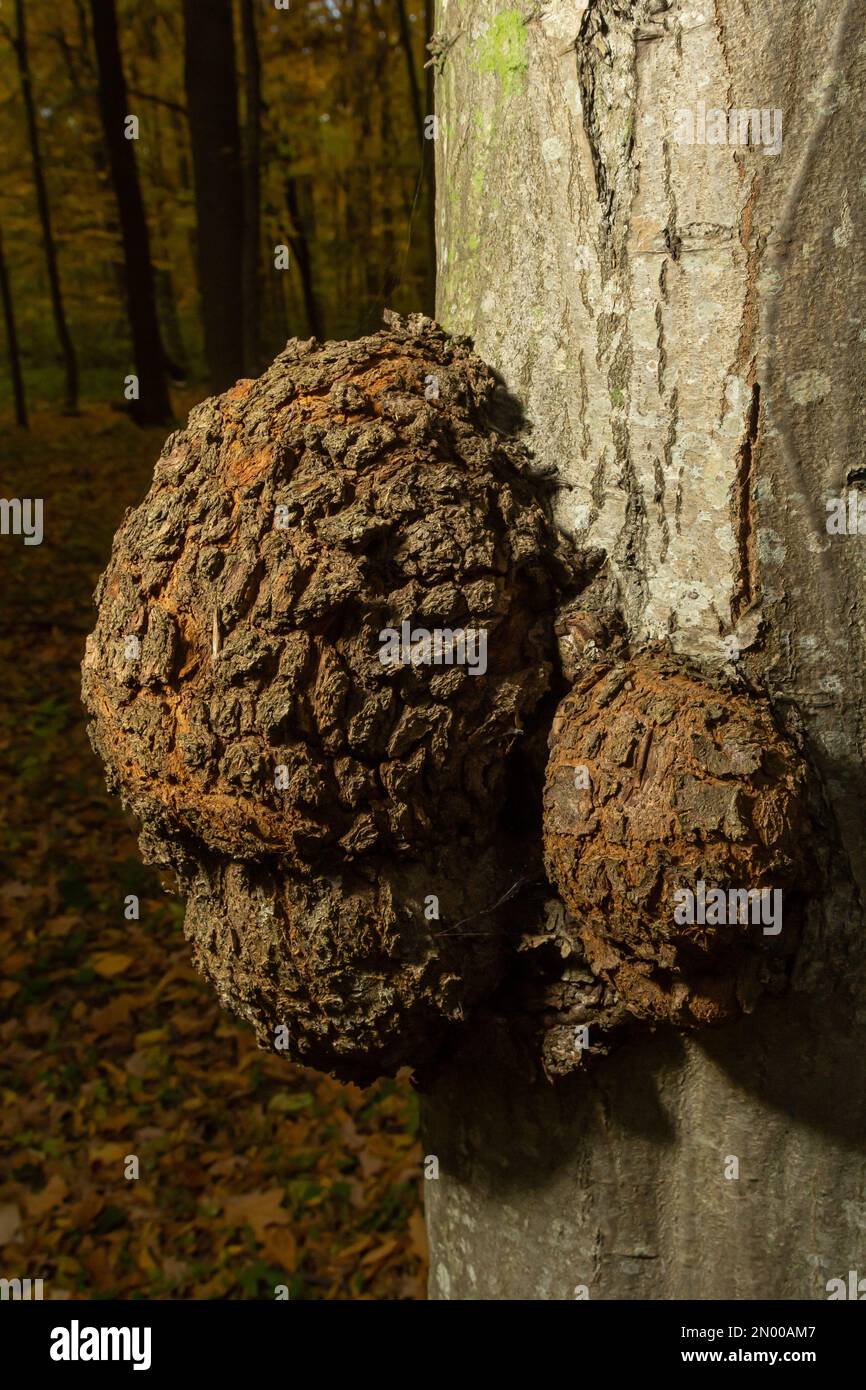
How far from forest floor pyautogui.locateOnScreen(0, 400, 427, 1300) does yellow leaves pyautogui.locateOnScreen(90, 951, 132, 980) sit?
13 millimetres

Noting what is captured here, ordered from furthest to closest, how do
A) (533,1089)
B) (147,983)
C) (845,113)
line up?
(147,983)
(533,1089)
(845,113)

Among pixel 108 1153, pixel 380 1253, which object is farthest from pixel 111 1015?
pixel 380 1253

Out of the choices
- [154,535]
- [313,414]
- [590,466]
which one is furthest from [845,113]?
[154,535]

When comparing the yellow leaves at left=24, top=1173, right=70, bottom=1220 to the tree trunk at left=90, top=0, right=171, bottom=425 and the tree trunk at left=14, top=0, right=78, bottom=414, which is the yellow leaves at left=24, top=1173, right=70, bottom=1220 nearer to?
the tree trunk at left=90, top=0, right=171, bottom=425

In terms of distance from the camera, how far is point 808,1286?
1.25 metres

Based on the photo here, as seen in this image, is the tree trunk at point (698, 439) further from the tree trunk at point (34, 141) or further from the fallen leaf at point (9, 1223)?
the tree trunk at point (34, 141)

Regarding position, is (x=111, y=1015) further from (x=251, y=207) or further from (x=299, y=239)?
(x=299, y=239)

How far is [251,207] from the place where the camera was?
533cm

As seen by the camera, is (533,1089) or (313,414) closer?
(313,414)

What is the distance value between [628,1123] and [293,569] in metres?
0.75

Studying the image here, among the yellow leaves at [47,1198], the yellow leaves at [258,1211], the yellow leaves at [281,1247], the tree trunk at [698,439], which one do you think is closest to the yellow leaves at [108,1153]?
the yellow leaves at [47,1198]

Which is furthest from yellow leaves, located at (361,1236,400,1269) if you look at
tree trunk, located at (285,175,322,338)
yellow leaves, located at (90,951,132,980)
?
tree trunk, located at (285,175,322,338)

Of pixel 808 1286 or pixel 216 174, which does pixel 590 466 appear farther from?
pixel 216 174

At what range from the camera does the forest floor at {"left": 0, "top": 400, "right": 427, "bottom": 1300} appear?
10.6ft
